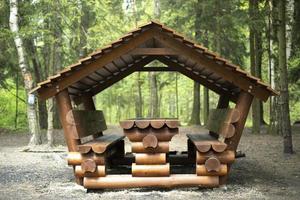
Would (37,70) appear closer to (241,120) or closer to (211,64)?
(211,64)

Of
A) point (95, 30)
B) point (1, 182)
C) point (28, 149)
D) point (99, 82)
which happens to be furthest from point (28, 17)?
point (1, 182)

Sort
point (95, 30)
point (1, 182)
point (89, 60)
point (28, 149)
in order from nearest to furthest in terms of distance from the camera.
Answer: point (89, 60), point (1, 182), point (28, 149), point (95, 30)

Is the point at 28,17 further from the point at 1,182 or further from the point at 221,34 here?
the point at 221,34

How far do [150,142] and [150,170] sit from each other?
586mm

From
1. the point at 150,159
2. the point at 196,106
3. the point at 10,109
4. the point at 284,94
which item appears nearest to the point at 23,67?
the point at 150,159

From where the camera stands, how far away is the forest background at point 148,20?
656 inches

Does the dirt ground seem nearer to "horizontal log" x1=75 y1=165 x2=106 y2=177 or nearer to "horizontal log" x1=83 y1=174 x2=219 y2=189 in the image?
"horizontal log" x1=83 y1=174 x2=219 y2=189

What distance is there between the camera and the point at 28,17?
54.7 feet


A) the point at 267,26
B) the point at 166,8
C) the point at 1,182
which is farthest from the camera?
the point at 166,8

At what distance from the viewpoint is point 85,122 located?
10.6 meters

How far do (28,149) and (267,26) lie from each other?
482 inches

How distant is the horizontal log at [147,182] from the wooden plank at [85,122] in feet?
3.46

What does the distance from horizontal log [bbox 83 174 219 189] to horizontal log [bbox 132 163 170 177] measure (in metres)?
0.08

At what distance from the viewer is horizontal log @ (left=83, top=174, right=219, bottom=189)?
8977mm
